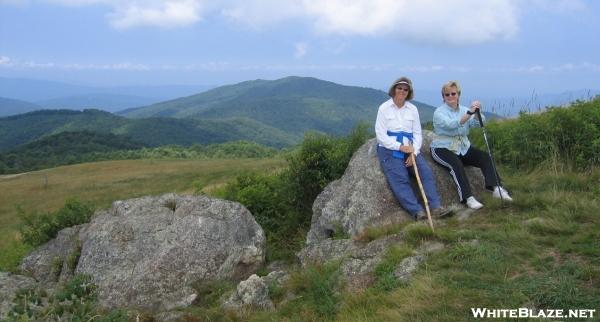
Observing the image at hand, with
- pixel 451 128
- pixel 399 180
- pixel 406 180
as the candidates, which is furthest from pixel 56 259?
pixel 451 128

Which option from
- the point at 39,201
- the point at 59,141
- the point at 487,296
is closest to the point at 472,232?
the point at 487,296

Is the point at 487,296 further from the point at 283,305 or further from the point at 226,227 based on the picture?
the point at 226,227

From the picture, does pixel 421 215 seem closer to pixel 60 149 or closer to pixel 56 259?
pixel 56 259

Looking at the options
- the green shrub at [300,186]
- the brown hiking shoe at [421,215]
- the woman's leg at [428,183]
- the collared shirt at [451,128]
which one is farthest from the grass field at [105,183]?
the brown hiking shoe at [421,215]

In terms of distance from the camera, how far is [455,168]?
8828 millimetres

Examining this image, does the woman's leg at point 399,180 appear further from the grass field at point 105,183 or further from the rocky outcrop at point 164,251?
the grass field at point 105,183

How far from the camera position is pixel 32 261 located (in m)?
9.76

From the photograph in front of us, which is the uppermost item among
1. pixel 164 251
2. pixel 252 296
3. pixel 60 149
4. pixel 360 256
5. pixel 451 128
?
pixel 451 128

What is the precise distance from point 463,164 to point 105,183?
176ft

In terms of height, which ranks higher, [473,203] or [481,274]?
[473,203]

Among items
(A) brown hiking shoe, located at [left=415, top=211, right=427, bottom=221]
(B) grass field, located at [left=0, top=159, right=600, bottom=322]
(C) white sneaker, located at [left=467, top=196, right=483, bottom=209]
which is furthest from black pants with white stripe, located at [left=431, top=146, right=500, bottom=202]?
(A) brown hiking shoe, located at [left=415, top=211, right=427, bottom=221]

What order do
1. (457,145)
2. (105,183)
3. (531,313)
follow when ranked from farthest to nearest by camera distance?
(105,183) → (457,145) → (531,313)

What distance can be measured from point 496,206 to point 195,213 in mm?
5620

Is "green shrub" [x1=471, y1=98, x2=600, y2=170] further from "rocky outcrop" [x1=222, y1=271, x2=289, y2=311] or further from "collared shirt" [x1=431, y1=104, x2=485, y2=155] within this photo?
"rocky outcrop" [x1=222, y1=271, x2=289, y2=311]
